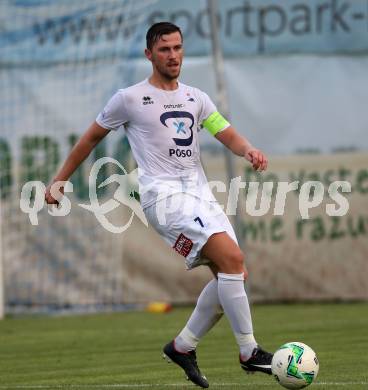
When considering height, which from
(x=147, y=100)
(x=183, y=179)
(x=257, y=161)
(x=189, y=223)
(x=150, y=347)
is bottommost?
(x=150, y=347)

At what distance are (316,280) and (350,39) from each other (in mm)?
3179

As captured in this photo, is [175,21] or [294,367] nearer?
[294,367]

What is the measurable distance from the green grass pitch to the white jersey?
51.5 inches

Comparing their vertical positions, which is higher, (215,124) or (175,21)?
(175,21)

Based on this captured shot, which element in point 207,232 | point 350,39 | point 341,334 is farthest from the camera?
point 350,39

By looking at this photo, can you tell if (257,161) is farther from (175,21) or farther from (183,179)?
(175,21)

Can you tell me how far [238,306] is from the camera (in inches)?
312

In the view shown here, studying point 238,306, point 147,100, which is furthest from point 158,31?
point 238,306

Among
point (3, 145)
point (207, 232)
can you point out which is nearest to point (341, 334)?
point (207, 232)

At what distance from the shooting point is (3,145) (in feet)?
55.0

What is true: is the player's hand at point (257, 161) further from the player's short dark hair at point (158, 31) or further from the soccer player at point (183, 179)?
the player's short dark hair at point (158, 31)

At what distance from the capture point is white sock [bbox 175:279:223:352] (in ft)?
26.8

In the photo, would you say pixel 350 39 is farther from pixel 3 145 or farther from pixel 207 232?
pixel 207 232

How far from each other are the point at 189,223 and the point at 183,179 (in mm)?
380
